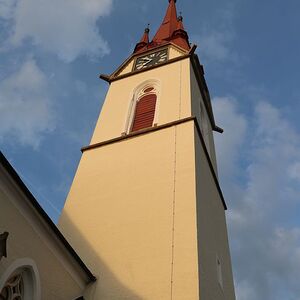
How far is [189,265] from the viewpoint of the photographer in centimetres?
812

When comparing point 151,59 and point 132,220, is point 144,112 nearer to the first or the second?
point 151,59

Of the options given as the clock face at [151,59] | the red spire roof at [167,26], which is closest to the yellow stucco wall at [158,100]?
the clock face at [151,59]

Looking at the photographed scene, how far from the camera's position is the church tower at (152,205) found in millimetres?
8352

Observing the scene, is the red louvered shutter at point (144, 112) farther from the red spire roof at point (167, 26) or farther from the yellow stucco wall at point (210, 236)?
the red spire roof at point (167, 26)

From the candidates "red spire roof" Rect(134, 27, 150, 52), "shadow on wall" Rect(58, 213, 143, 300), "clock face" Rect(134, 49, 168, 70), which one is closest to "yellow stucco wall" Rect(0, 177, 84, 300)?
"shadow on wall" Rect(58, 213, 143, 300)

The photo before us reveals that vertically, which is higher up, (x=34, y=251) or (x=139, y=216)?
(x=139, y=216)

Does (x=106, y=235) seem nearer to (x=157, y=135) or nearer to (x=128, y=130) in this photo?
(x=157, y=135)

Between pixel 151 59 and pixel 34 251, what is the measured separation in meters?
13.5

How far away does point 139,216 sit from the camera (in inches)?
389

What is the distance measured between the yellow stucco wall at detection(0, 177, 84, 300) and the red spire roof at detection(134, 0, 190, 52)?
1585cm

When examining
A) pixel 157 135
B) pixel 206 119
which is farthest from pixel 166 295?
pixel 206 119

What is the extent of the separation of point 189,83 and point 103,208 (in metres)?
6.70

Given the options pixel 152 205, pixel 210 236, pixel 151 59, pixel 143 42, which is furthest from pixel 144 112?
pixel 143 42

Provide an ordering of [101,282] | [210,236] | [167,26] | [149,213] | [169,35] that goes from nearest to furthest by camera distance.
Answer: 1. [101,282]
2. [149,213]
3. [210,236]
4. [169,35]
5. [167,26]
